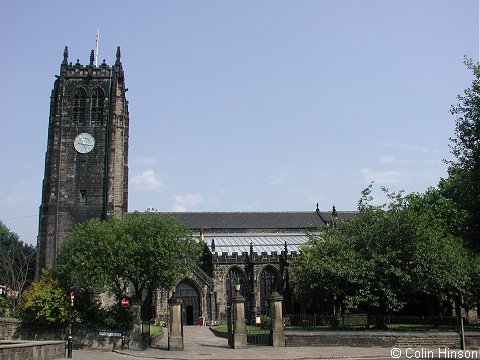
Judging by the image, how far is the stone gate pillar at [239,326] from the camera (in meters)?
25.4

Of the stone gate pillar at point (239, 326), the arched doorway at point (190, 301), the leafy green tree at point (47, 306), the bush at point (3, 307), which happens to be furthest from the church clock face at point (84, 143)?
the stone gate pillar at point (239, 326)

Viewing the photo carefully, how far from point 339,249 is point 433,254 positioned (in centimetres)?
545

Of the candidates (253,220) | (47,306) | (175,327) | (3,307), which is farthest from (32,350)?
(253,220)

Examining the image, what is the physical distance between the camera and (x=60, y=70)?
53.8 m

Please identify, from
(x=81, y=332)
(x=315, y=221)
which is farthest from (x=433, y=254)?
(x=315, y=221)

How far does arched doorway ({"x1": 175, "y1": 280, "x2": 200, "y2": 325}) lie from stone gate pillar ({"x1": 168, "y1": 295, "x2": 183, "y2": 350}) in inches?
880

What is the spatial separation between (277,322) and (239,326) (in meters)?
1.89

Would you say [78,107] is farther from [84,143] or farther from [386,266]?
[386,266]

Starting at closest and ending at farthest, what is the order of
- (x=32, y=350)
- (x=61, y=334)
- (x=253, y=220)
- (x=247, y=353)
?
1. (x=32, y=350)
2. (x=247, y=353)
3. (x=61, y=334)
4. (x=253, y=220)

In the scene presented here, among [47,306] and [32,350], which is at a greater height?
[47,306]

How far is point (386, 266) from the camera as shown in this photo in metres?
30.2

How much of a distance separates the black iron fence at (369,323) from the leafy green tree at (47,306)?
42.2 ft
